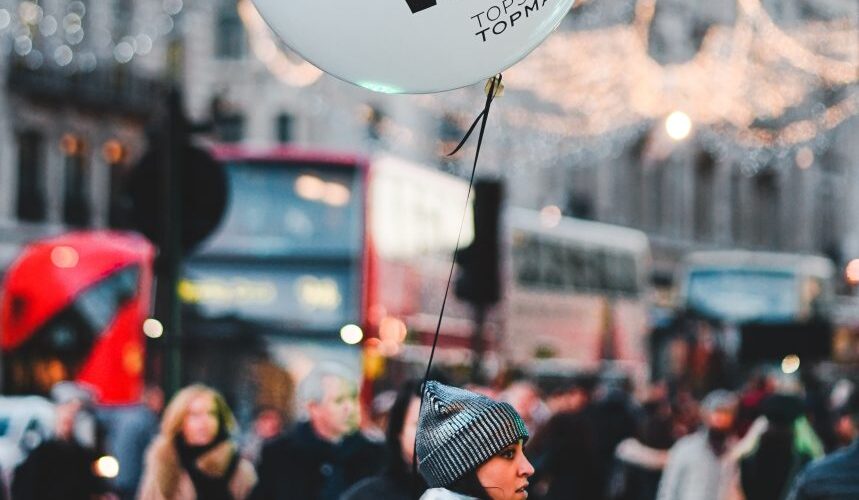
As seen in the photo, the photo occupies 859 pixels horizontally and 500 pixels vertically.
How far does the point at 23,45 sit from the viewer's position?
114 ft

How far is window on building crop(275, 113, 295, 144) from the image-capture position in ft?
147

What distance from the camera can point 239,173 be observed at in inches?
706

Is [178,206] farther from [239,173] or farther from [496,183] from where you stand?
[239,173]

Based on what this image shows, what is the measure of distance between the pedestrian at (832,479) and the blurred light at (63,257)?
14.3m

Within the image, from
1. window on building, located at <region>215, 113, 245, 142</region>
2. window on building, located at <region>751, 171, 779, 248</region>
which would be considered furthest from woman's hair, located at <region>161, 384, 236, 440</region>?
window on building, located at <region>751, 171, 779, 248</region>

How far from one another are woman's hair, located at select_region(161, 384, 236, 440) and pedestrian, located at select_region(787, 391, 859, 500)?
7.61 ft

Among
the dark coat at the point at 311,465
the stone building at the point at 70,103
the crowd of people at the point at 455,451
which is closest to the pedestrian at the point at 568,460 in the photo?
the crowd of people at the point at 455,451

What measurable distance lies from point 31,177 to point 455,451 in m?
34.1

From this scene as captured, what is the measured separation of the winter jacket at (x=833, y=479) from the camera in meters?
5.93

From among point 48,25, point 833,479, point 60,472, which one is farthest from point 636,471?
point 48,25

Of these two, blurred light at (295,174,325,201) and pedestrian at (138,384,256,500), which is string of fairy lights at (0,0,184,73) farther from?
pedestrian at (138,384,256,500)

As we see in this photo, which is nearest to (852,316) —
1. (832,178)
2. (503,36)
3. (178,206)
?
(832,178)

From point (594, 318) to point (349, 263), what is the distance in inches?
540

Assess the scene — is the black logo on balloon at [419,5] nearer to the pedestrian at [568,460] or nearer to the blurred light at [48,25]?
the pedestrian at [568,460]
